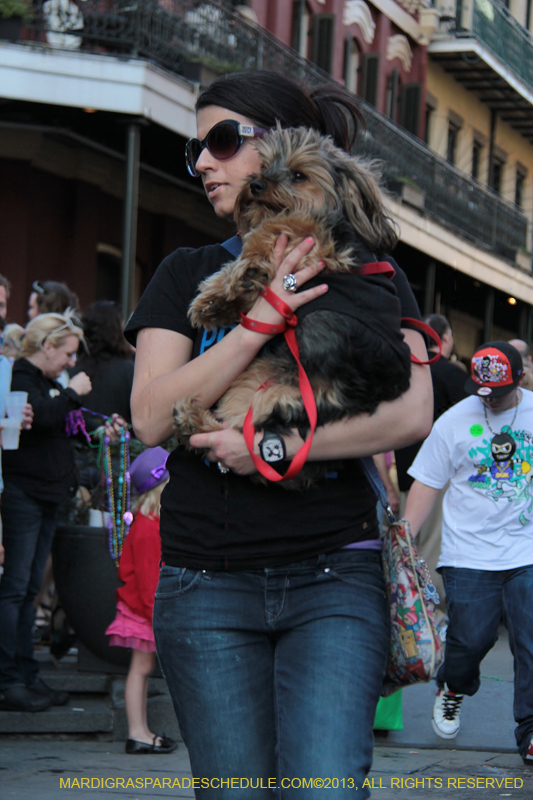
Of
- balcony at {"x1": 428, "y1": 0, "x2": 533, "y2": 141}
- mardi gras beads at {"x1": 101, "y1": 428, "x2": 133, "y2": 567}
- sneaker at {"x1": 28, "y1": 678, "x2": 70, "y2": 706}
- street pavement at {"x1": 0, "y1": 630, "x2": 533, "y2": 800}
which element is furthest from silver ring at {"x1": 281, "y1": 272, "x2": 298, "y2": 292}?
balcony at {"x1": 428, "y1": 0, "x2": 533, "y2": 141}

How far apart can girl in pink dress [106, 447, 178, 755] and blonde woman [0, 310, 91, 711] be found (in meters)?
0.53

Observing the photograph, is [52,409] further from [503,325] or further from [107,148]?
[503,325]

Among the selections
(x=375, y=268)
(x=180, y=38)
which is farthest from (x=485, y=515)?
(x=180, y=38)

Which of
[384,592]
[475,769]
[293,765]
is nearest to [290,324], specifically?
[384,592]

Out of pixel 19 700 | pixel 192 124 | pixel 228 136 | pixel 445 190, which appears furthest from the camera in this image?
pixel 445 190

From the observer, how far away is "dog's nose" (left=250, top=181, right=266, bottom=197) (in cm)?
237

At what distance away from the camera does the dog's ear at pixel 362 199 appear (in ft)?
7.67

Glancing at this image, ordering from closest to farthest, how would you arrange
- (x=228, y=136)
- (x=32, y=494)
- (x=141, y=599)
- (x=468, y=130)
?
(x=228, y=136) < (x=141, y=599) < (x=32, y=494) < (x=468, y=130)

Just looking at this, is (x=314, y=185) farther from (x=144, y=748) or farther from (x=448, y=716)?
(x=448, y=716)

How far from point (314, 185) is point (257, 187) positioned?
0.14 m

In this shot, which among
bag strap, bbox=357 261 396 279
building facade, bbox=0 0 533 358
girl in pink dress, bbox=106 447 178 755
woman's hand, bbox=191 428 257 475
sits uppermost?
building facade, bbox=0 0 533 358

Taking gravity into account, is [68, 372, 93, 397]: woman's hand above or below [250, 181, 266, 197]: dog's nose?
below

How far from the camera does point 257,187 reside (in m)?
2.38

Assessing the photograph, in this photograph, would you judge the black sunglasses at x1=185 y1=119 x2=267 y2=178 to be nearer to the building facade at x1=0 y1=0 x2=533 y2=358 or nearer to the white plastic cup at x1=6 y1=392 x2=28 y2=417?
the building facade at x1=0 y1=0 x2=533 y2=358
